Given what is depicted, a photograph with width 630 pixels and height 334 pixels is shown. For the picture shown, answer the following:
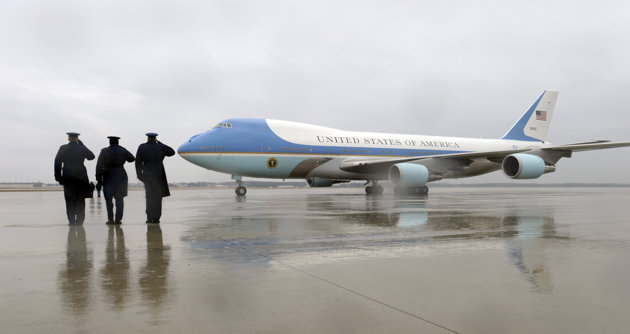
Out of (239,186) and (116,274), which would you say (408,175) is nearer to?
(239,186)

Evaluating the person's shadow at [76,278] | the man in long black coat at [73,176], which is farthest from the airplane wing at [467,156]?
the person's shadow at [76,278]

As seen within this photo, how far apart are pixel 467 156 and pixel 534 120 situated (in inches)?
510

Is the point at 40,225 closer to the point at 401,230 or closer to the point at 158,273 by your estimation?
the point at 158,273

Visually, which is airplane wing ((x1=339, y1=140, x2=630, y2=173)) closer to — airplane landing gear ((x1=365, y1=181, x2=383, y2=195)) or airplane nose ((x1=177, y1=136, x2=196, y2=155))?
airplane landing gear ((x1=365, y1=181, x2=383, y2=195))

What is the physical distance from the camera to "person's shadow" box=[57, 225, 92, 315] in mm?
2600

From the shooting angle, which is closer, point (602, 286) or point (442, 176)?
point (602, 286)

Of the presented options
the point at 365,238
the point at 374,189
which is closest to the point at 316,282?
the point at 365,238

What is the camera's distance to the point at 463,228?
21.1 ft

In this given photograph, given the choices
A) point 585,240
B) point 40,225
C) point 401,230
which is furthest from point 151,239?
point 585,240

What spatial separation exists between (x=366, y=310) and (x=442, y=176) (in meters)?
19.3

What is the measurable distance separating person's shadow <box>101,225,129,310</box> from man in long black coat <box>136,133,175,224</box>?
1.97 m

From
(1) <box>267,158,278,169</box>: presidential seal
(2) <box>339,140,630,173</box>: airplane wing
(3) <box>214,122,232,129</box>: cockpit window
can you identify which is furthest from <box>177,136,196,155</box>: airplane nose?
(2) <box>339,140,630,173</box>: airplane wing

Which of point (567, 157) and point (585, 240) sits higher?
point (567, 157)

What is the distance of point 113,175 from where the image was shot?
7395 mm
